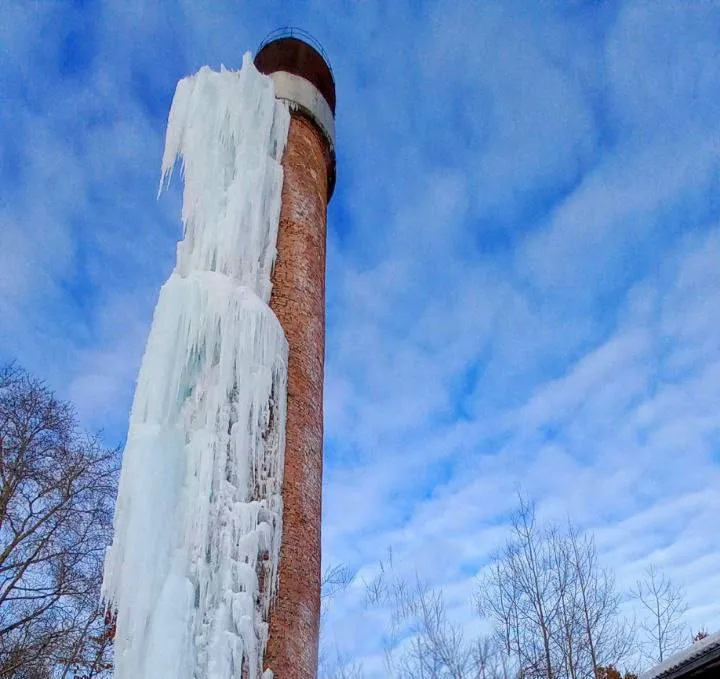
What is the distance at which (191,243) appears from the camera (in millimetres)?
7199

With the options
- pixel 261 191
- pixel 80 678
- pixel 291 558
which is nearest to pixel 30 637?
pixel 80 678

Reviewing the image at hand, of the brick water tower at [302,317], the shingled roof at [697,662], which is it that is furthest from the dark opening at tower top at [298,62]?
the shingled roof at [697,662]

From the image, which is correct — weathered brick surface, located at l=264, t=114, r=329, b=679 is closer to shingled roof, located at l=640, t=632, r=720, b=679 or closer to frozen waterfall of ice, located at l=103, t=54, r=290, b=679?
frozen waterfall of ice, located at l=103, t=54, r=290, b=679

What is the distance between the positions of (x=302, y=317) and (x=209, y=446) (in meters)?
2.15

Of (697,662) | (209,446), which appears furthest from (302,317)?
(697,662)

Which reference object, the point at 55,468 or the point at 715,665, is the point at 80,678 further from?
the point at 715,665

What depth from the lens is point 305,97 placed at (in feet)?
29.4

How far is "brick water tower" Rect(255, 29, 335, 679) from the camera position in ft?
18.9

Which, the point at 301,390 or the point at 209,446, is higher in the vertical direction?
the point at 301,390

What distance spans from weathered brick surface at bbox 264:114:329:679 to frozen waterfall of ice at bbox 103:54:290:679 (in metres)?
0.20

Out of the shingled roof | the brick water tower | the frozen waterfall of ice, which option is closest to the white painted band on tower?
the brick water tower

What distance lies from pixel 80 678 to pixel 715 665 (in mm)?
10526

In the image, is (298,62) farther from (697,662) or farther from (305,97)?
(697,662)

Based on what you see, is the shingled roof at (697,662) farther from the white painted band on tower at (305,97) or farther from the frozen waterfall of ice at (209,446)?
the white painted band on tower at (305,97)
